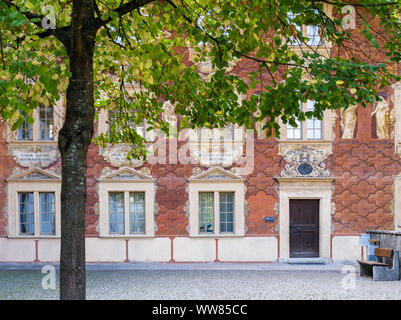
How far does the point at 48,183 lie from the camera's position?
1382 cm

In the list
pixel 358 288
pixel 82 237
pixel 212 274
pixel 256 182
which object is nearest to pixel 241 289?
pixel 212 274

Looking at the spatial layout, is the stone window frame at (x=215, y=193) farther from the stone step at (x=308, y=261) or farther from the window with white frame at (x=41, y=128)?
the window with white frame at (x=41, y=128)

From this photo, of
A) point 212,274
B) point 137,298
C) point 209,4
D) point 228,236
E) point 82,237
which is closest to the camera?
point 82,237

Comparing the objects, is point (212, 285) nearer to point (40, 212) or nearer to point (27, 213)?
point (40, 212)

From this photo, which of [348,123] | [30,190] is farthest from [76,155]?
[348,123]

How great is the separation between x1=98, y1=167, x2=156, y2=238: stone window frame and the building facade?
0.03 meters

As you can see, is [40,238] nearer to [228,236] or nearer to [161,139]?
[161,139]

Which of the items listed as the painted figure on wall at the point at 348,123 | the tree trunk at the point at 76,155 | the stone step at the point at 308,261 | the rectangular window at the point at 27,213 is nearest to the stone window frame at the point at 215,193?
the stone step at the point at 308,261

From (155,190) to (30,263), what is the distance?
191 inches

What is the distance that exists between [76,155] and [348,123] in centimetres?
1083

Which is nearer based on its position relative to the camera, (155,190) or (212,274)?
(212,274)

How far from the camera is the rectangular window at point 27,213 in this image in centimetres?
1396

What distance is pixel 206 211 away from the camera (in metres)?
14.0

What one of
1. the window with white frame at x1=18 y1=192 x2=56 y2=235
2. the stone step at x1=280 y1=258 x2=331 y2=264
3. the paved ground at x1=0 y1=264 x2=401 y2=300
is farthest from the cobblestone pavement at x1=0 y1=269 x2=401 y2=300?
the window with white frame at x1=18 y1=192 x2=56 y2=235
